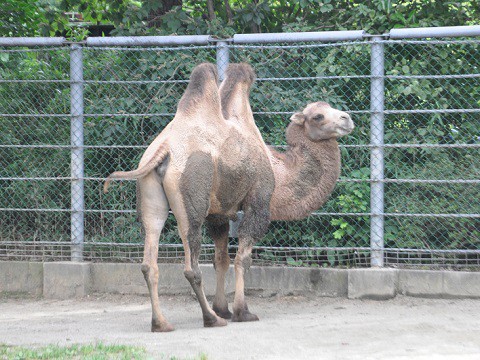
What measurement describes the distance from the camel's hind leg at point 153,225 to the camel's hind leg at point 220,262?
2.64ft

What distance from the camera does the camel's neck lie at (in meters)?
8.05

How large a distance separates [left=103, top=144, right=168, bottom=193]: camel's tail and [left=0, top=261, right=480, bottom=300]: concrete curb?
2.08m

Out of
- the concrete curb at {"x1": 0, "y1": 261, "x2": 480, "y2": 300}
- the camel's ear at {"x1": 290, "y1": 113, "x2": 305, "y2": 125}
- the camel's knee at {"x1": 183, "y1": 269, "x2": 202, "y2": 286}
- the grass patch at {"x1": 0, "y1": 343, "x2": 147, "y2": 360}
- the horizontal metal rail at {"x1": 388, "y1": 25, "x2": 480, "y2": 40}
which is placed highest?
the horizontal metal rail at {"x1": 388, "y1": 25, "x2": 480, "y2": 40}

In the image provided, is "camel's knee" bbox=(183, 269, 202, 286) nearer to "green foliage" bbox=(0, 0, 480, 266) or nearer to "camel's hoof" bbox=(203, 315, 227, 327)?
"camel's hoof" bbox=(203, 315, 227, 327)

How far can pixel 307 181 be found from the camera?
26.5ft

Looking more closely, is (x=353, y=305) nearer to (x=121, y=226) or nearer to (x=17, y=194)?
(x=121, y=226)

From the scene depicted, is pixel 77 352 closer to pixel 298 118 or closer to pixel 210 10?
pixel 298 118

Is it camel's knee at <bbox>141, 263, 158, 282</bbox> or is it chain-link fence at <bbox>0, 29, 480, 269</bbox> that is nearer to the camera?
camel's knee at <bbox>141, 263, 158, 282</bbox>

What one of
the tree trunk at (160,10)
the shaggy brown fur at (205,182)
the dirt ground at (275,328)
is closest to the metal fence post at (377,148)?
the dirt ground at (275,328)

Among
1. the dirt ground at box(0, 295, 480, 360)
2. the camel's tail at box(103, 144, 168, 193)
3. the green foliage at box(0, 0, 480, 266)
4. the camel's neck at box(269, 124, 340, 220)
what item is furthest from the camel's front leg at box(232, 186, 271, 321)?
the green foliage at box(0, 0, 480, 266)

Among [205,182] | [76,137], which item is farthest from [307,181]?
[76,137]

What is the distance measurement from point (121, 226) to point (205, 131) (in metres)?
2.29

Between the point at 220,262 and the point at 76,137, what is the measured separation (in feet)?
7.31

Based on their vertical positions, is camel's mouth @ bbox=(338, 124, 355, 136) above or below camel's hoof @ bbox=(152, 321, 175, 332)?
above
